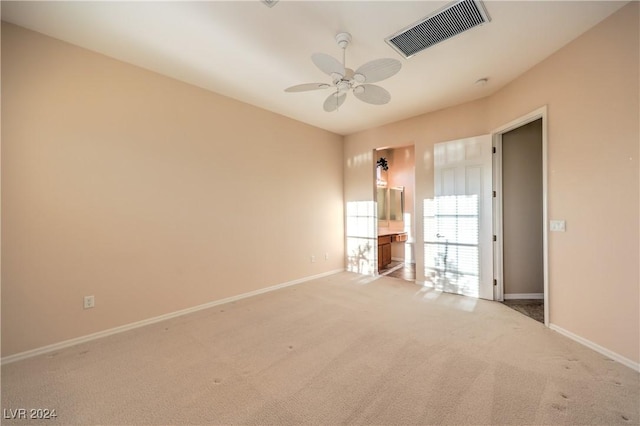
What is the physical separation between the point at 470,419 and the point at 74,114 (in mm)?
4114

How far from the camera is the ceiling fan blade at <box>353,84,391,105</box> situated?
2418mm

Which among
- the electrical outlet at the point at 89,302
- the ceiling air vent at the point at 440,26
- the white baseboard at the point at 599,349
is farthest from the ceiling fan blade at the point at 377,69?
the electrical outlet at the point at 89,302

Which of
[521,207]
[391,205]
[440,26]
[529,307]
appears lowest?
[529,307]

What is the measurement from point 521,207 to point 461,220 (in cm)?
82

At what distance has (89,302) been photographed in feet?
8.63

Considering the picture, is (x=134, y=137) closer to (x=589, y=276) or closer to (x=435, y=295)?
(x=435, y=295)

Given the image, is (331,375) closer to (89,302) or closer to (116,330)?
(116,330)

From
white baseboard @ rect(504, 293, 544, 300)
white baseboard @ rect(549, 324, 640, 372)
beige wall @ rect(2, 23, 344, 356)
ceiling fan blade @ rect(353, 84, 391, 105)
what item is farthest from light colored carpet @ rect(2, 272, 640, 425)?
ceiling fan blade @ rect(353, 84, 391, 105)

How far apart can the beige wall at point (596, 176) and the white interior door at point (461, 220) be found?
89 centimetres

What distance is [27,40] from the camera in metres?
2.32

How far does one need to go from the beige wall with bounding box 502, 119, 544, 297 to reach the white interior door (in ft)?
1.01

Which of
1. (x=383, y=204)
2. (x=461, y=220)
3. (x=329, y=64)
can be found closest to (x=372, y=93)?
(x=329, y=64)

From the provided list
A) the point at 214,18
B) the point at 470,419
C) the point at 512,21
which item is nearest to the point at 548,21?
the point at 512,21

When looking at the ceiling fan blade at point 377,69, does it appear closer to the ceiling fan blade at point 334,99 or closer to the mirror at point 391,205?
the ceiling fan blade at point 334,99
